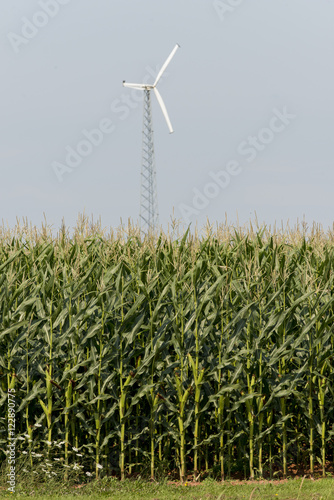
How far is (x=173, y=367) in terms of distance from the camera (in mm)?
8516

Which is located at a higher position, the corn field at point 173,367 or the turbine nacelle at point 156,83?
the turbine nacelle at point 156,83

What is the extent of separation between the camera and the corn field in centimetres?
855

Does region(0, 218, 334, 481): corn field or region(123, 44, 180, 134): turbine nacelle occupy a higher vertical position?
region(123, 44, 180, 134): turbine nacelle

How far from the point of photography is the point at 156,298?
9062 millimetres

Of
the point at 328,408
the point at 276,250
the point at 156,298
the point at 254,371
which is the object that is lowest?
the point at 328,408

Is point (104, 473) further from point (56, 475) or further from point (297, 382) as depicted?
point (297, 382)

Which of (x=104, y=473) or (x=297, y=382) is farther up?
(x=297, y=382)

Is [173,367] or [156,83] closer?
[173,367]

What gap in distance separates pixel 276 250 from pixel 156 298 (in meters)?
2.14

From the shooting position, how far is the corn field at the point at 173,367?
8547 mm

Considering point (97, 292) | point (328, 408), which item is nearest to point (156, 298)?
point (97, 292)

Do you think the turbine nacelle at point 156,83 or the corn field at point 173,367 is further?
the turbine nacelle at point 156,83

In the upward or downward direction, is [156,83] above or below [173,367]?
above

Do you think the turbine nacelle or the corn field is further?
the turbine nacelle
